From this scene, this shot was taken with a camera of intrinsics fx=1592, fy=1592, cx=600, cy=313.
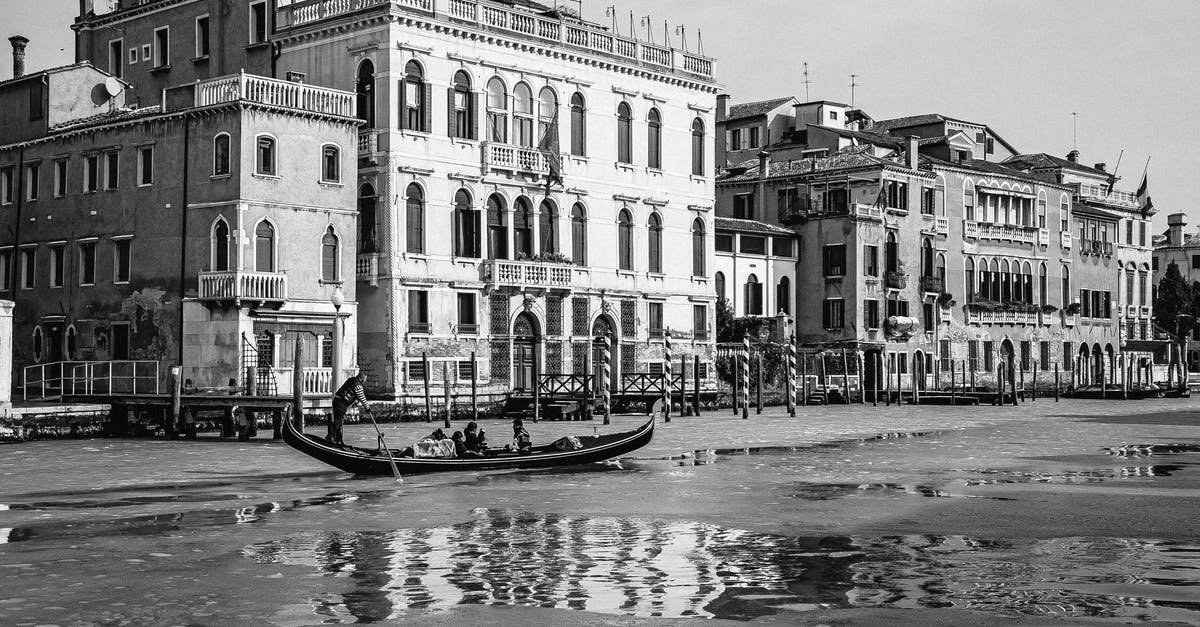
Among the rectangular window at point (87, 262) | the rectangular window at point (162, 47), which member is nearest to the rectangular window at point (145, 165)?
the rectangular window at point (87, 262)

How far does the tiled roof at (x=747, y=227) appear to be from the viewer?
186ft

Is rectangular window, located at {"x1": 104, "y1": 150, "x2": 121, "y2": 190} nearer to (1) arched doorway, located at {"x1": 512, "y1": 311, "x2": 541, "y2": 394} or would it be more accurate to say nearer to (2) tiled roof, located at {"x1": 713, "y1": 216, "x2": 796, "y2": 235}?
(1) arched doorway, located at {"x1": 512, "y1": 311, "x2": 541, "y2": 394}

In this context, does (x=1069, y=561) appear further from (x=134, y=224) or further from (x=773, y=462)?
(x=134, y=224)

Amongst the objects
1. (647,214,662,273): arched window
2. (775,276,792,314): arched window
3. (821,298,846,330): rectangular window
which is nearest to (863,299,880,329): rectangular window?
(821,298,846,330): rectangular window

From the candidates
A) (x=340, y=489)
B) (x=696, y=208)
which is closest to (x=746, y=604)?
(x=340, y=489)

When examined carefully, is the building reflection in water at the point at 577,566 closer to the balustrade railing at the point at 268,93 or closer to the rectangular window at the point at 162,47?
the balustrade railing at the point at 268,93

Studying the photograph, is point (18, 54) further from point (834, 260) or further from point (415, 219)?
point (834, 260)

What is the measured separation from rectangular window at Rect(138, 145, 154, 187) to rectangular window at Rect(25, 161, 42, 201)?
4.46 m

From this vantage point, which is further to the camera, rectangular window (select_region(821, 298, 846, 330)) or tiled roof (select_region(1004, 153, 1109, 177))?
tiled roof (select_region(1004, 153, 1109, 177))

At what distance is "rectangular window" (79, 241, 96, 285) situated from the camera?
41656mm

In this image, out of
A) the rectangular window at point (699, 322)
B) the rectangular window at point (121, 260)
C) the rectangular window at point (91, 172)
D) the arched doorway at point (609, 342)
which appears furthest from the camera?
the rectangular window at point (699, 322)

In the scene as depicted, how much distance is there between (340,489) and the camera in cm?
2342

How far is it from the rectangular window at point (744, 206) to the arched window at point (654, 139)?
13109mm

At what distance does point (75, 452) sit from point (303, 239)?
10.9 metres
